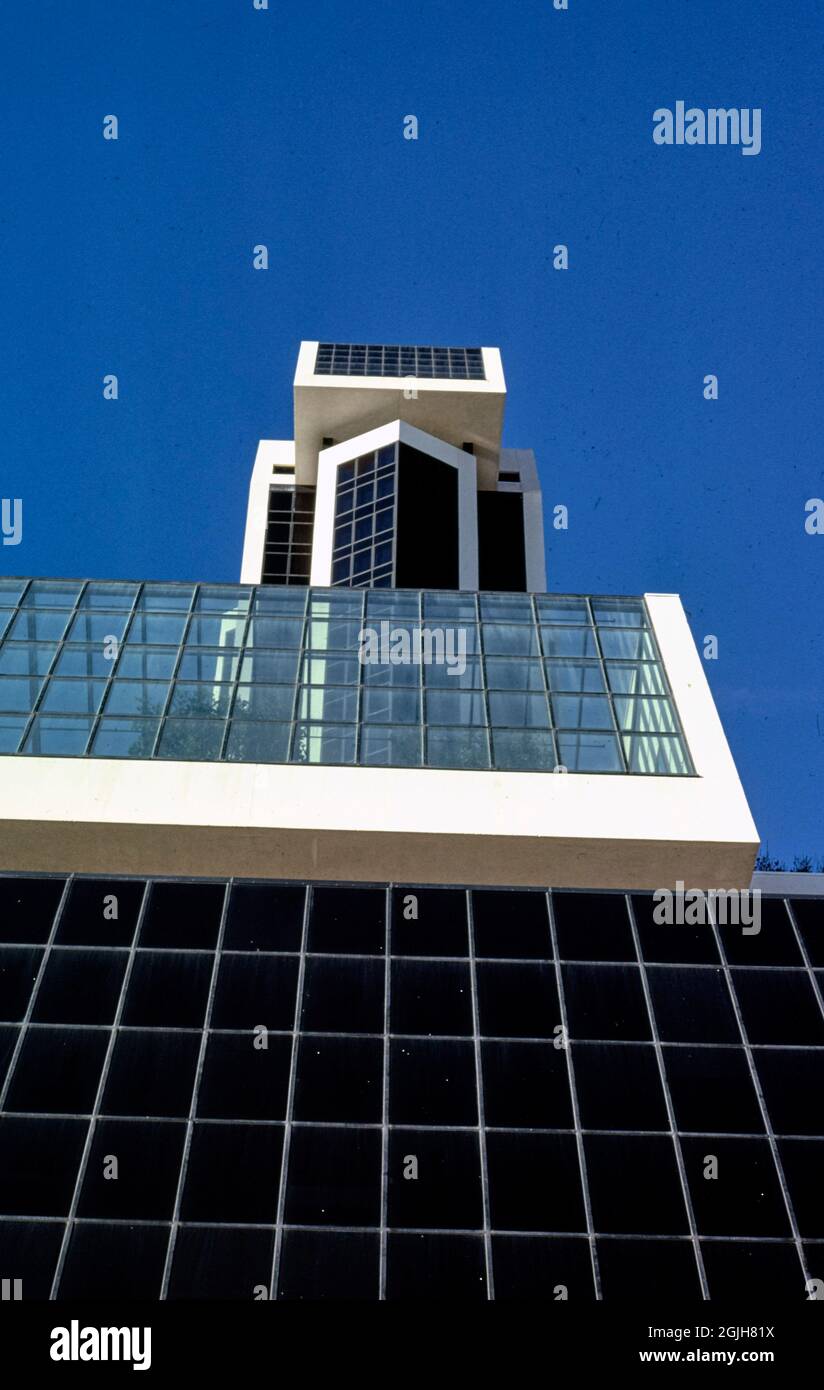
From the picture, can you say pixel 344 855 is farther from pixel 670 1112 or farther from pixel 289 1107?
pixel 670 1112

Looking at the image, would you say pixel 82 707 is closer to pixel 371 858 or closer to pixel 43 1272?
pixel 371 858

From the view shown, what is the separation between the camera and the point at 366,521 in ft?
184

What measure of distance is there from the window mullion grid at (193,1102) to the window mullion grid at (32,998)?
1.27 m

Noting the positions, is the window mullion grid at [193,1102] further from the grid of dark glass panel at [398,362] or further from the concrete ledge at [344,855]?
the grid of dark glass panel at [398,362]

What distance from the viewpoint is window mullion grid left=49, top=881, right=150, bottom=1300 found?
48.0 feet

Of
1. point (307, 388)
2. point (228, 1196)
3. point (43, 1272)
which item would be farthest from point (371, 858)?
point (307, 388)

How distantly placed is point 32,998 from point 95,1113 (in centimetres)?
214

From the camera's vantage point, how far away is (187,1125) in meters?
15.8

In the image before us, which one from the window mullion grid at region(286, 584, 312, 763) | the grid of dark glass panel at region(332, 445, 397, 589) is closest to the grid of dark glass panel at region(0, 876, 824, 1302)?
the window mullion grid at region(286, 584, 312, 763)

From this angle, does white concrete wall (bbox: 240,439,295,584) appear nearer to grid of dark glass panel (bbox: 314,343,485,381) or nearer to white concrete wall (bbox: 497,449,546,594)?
grid of dark glass panel (bbox: 314,343,485,381)

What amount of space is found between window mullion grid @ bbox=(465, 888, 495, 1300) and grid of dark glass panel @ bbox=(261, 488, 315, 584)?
45.5m

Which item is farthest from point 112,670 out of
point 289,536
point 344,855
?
point 289,536

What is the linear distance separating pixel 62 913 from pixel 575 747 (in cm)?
873

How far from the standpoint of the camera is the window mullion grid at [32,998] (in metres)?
16.3
